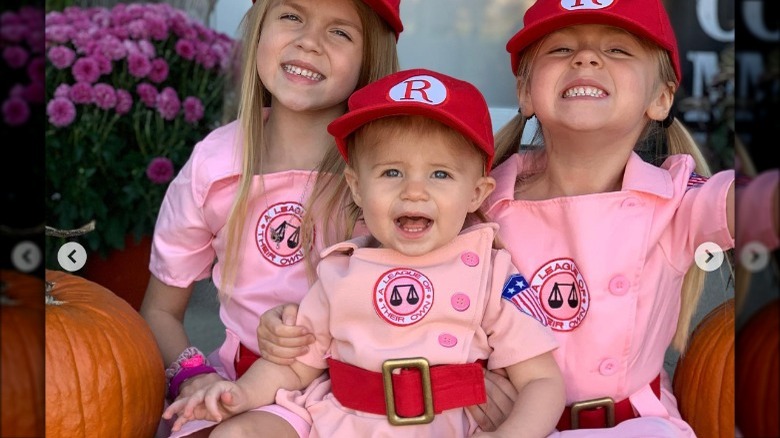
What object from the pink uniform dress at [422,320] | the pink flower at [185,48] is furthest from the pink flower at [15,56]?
the pink flower at [185,48]

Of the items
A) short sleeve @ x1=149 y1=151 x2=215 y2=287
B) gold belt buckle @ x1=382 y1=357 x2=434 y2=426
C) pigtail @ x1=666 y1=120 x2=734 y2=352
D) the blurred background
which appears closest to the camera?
gold belt buckle @ x1=382 y1=357 x2=434 y2=426

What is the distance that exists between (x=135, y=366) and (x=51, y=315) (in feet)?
0.75

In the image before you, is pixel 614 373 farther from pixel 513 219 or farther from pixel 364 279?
pixel 364 279

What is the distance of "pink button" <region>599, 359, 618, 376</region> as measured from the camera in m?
2.39

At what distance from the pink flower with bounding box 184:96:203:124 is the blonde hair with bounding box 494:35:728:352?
5.60ft

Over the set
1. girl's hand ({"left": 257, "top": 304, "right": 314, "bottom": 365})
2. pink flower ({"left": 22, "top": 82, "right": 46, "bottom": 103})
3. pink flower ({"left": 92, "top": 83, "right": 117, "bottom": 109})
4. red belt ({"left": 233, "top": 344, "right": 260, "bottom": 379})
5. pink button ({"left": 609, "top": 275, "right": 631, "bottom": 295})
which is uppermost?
pink flower ({"left": 92, "top": 83, "right": 117, "bottom": 109})

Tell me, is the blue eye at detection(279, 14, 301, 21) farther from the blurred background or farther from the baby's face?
the blurred background

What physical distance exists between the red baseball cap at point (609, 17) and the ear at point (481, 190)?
387 mm

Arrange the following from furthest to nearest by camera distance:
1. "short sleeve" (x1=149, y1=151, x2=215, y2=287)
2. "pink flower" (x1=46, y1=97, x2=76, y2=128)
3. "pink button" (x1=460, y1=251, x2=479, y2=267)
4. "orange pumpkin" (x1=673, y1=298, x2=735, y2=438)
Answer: "pink flower" (x1=46, y1=97, x2=76, y2=128) < "short sleeve" (x1=149, y1=151, x2=215, y2=287) < "orange pumpkin" (x1=673, y1=298, x2=735, y2=438) < "pink button" (x1=460, y1=251, x2=479, y2=267)

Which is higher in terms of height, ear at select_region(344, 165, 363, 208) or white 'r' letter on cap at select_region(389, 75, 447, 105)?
white 'r' letter on cap at select_region(389, 75, 447, 105)

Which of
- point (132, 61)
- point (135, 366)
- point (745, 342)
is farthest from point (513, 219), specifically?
point (132, 61)

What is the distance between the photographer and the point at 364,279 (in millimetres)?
2268

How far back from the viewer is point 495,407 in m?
2.27

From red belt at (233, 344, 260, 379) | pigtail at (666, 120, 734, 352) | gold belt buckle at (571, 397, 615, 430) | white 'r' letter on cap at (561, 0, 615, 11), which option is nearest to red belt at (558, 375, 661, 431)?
gold belt buckle at (571, 397, 615, 430)
